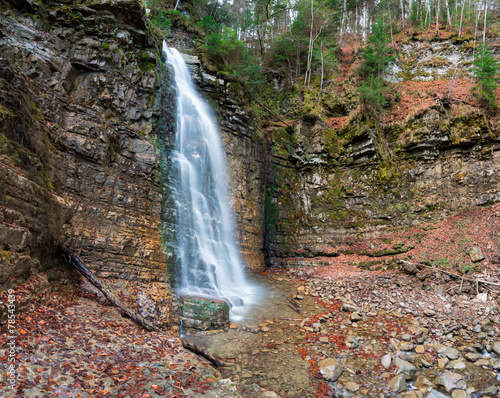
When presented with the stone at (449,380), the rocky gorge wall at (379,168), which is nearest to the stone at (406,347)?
the stone at (449,380)

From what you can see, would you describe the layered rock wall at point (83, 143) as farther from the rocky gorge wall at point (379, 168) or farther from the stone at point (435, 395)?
the rocky gorge wall at point (379, 168)

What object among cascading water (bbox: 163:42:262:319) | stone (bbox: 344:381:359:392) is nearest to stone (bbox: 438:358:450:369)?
stone (bbox: 344:381:359:392)

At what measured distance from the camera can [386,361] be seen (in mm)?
6070

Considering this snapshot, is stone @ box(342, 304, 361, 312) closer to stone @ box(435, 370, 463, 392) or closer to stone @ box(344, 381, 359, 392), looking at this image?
stone @ box(435, 370, 463, 392)

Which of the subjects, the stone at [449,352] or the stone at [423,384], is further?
the stone at [449,352]

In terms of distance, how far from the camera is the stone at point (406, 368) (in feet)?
18.2

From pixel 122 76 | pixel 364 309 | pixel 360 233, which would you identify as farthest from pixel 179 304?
pixel 360 233

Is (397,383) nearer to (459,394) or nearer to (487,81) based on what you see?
(459,394)

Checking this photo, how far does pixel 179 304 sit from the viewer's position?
8188mm

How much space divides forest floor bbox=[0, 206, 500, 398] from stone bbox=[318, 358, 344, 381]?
0.07 ft

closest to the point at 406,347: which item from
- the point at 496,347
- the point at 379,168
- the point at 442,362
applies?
the point at 442,362

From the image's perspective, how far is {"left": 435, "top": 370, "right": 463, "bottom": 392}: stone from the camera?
5195 mm

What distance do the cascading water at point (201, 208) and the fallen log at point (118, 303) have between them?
2.83m

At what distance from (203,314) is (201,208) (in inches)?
214
